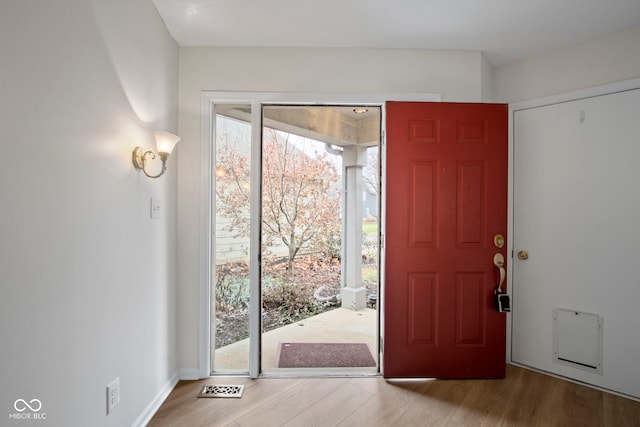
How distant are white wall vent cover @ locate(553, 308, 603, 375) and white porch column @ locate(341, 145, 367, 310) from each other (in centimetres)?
189

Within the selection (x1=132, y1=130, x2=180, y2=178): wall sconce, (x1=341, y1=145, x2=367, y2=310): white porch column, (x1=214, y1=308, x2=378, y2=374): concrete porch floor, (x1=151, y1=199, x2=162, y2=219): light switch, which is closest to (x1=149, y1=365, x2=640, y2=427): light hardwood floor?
(x1=214, y1=308, x2=378, y2=374): concrete porch floor

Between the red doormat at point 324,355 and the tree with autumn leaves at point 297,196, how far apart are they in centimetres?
83

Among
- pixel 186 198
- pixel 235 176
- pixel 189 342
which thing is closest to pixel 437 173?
pixel 235 176

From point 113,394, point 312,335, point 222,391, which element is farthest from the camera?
point 312,335

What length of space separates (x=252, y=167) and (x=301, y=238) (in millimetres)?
1192

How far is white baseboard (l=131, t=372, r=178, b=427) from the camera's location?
5.55ft

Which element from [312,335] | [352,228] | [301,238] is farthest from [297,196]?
[312,335]

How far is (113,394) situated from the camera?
4.74 ft

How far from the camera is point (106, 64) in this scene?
1.39 m

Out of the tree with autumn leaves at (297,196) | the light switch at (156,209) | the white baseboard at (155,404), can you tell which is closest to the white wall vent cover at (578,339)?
the tree with autumn leaves at (297,196)

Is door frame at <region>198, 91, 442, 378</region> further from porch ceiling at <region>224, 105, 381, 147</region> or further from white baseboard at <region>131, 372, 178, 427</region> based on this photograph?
porch ceiling at <region>224, 105, 381, 147</region>

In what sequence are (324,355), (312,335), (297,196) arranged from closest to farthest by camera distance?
(324,355), (312,335), (297,196)

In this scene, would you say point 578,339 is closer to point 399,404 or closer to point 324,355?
point 399,404

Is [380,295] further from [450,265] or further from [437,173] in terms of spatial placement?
[437,173]
